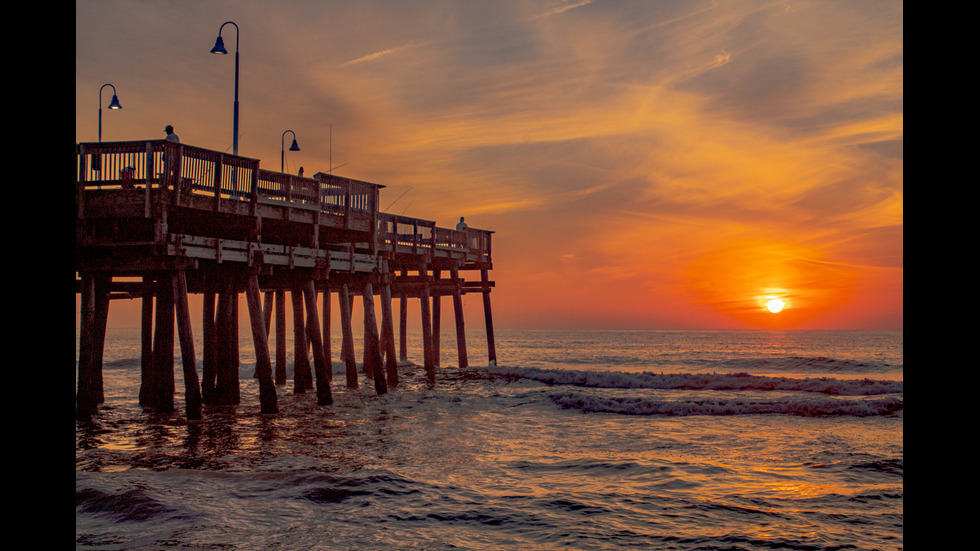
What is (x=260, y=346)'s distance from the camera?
67.2 ft

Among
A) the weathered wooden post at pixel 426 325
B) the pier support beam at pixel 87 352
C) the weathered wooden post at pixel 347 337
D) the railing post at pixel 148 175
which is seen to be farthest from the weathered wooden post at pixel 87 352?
the weathered wooden post at pixel 426 325

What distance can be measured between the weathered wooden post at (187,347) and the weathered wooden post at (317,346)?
483cm

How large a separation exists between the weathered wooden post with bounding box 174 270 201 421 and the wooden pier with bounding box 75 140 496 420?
34 mm

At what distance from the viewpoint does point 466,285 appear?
40.0 meters

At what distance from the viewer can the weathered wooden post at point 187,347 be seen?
59.8 ft

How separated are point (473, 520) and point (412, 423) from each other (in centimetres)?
1057

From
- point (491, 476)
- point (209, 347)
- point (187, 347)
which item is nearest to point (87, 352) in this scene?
point (209, 347)

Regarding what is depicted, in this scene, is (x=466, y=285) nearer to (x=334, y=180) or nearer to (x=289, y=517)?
(x=334, y=180)

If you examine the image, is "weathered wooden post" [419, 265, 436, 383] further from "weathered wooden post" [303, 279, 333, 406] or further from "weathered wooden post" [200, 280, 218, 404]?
"weathered wooden post" [200, 280, 218, 404]

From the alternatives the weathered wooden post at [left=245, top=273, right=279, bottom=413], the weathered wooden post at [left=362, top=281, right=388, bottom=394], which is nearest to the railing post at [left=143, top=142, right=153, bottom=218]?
the weathered wooden post at [left=245, top=273, right=279, bottom=413]

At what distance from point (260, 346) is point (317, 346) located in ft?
11.7

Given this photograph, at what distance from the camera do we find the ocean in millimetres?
10008

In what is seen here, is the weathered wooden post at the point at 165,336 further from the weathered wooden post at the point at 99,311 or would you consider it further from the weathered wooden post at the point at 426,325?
the weathered wooden post at the point at 426,325
